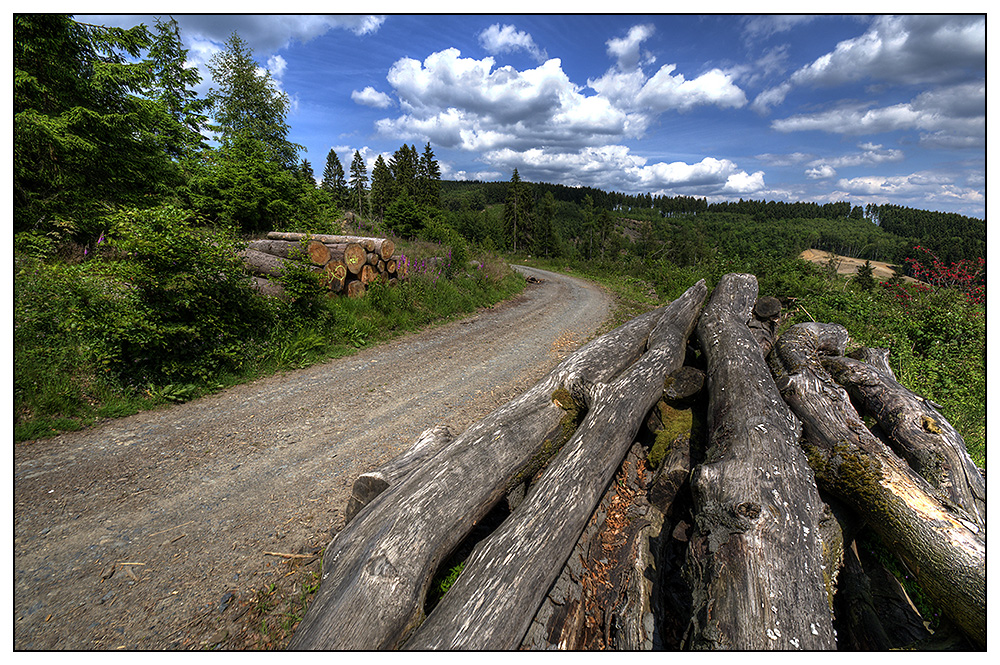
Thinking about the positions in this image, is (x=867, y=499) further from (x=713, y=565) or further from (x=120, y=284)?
(x=120, y=284)

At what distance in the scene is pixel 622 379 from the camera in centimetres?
418

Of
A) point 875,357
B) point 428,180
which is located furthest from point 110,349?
point 428,180

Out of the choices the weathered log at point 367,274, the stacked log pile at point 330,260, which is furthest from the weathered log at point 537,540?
the weathered log at point 367,274

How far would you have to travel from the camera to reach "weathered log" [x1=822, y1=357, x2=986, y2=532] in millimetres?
3104

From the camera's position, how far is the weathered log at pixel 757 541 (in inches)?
75.9

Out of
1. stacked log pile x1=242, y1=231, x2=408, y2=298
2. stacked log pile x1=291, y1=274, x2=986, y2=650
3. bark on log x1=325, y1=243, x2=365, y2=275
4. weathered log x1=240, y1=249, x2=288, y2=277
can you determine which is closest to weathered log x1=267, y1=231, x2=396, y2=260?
stacked log pile x1=242, y1=231, x2=408, y2=298

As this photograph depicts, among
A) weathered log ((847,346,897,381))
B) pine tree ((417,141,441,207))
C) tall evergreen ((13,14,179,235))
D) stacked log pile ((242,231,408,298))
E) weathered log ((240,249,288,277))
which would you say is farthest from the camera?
pine tree ((417,141,441,207))

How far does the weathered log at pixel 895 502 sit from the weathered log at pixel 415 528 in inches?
85.8

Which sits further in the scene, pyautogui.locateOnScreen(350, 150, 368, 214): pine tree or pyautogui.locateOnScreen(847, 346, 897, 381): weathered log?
pyautogui.locateOnScreen(350, 150, 368, 214): pine tree

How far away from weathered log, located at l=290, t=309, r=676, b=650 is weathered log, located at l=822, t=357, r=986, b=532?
295cm

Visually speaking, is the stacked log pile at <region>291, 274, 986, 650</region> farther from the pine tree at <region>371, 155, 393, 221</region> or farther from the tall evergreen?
the pine tree at <region>371, 155, 393, 221</region>

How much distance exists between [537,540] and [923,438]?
371 centimetres

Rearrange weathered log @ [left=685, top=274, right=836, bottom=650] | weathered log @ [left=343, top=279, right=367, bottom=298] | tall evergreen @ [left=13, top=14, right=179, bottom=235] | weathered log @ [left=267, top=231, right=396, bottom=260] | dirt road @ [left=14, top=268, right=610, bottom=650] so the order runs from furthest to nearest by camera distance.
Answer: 1. weathered log @ [left=267, top=231, right=396, bottom=260]
2. weathered log @ [left=343, top=279, right=367, bottom=298]
3. tall evergreen @ [left=13, top=14, right=179, bottom=235]
4. dirt road @ [left=14, top=268, right=610, bottom=650]
5. weathered log @ [left=685, top=274, right=836, bottom=650]

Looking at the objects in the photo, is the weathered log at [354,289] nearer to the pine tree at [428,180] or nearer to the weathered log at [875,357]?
the weathered log at [875,357]
